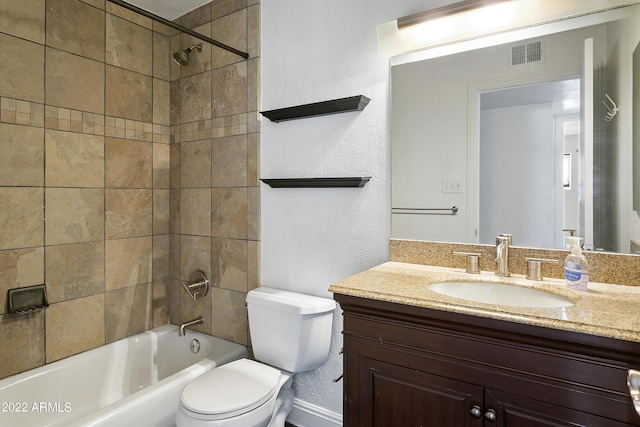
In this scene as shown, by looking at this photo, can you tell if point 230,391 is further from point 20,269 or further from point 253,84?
point 253,84

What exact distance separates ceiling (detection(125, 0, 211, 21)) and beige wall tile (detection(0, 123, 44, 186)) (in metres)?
1.02

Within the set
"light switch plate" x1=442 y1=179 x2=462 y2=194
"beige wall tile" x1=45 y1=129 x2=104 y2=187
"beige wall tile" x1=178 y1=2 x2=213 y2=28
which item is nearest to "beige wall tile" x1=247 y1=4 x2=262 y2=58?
"beige wall tile" x1=178 y1=2 x2=213 y2=28

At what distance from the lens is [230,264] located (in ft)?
7.07

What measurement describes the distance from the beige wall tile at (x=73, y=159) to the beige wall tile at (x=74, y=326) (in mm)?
666

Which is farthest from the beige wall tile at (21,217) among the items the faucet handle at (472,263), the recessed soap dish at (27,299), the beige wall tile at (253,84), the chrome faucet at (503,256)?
the chrome faucet at (503,256)

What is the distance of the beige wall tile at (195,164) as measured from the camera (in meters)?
2.26

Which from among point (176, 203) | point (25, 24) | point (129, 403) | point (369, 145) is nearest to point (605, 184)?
point (369, 145)

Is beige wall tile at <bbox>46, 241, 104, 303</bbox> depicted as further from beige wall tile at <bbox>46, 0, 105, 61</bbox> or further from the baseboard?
the baseboard

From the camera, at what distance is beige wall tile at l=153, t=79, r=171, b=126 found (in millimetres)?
2389

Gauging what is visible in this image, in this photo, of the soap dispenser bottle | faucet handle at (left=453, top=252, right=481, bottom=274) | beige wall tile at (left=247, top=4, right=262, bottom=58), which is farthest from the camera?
beige wall tile at (left=247, top=4, right=262, bottom=58)

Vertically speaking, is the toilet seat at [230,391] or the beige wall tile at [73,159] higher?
the beige wall tile at [73,159]

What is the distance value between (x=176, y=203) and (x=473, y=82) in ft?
6.38

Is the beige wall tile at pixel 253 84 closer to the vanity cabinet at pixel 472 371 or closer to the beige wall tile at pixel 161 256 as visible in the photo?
the beige wall tile at pixel 161 256

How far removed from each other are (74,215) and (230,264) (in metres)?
0.89
